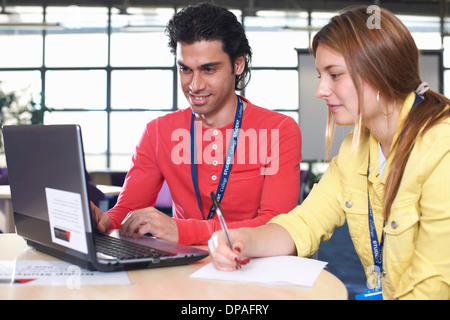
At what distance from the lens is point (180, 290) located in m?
0.99

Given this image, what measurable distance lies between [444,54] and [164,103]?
19.9 feet

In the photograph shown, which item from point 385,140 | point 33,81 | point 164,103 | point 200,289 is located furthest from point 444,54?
point 200,289

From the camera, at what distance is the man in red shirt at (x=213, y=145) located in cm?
196

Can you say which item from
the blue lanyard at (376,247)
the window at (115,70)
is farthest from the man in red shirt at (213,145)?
the window at (115,70)

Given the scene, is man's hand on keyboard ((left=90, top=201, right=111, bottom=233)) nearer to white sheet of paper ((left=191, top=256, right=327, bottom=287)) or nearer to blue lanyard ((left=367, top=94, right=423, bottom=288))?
white sheet of paper ((left=191, top=256, right=327, bottom=287))

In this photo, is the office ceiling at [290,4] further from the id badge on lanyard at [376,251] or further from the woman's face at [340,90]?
the id badge on lanyard at [376,251]

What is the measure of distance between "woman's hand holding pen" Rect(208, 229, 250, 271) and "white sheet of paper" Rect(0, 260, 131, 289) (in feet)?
0.72

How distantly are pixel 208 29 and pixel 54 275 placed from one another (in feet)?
4.02

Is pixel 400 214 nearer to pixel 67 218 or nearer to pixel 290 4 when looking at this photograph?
pixel 67 218

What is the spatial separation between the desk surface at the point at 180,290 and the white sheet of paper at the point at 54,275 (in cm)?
3

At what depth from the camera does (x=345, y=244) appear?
600 centimetres

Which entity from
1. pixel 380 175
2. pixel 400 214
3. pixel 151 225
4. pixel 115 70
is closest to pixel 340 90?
pixel 380 175

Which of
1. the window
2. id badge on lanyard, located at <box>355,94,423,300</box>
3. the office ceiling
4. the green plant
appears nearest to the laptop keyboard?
id badge on lanyard, located at <box>355,94,423,300</box>
